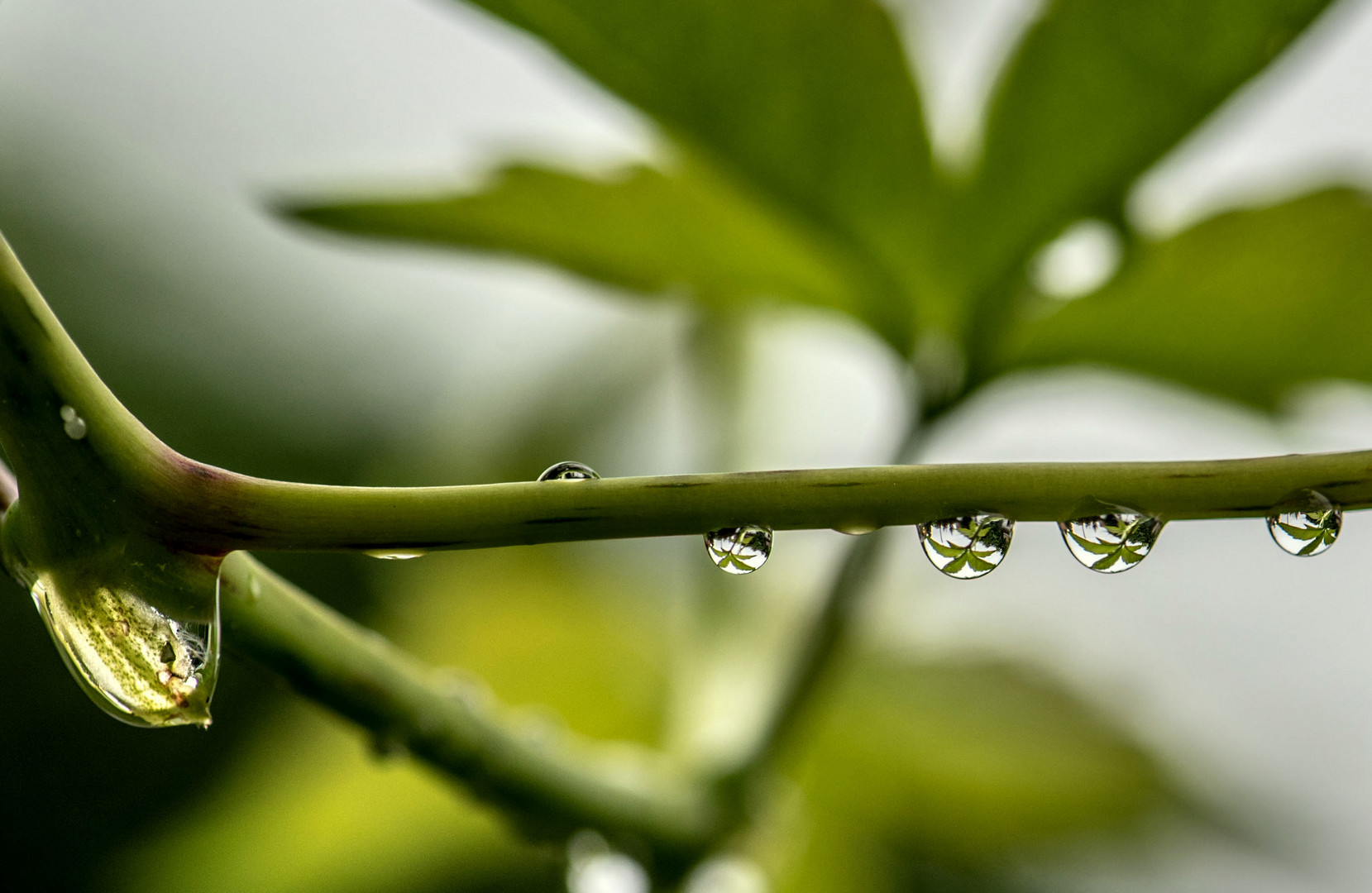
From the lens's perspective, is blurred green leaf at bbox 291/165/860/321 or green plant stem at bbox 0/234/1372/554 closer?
green plant stem at bbox 0/234/1372/554

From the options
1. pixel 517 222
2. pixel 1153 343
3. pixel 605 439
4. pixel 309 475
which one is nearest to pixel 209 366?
pixel 309 475

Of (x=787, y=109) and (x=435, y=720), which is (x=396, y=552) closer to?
(x=435, y=720)

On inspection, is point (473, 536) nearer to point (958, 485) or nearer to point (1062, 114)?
point (958, 485)

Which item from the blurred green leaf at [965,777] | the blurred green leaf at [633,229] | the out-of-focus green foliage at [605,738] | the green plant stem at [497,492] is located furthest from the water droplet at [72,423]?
the blurred green leaf at [965,777]

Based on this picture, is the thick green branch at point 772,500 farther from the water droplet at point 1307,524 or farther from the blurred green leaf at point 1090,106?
the blurred green leaf at point 1090,106

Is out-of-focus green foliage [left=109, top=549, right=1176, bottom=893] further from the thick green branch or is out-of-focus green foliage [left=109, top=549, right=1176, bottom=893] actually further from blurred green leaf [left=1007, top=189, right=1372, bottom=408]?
the thick green branch

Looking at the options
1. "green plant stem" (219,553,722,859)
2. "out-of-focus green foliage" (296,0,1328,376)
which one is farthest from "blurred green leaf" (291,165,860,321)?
"green plant stem" (219,553,722,859)
